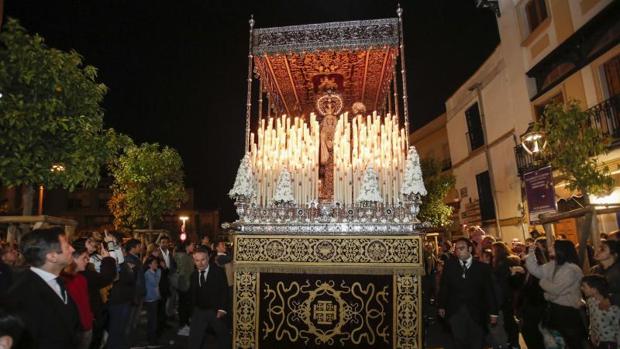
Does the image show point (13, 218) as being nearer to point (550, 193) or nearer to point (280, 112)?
point (280, 112)

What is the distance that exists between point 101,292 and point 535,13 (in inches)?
594

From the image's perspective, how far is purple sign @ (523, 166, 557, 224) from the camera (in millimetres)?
9242

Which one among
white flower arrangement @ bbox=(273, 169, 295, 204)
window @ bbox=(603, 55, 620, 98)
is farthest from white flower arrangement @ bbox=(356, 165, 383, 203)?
window @ bbox=(603, 55, 620, 98)

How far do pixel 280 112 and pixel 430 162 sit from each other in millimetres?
15303

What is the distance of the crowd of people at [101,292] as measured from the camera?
2830 mm

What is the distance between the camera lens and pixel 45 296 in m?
2.88

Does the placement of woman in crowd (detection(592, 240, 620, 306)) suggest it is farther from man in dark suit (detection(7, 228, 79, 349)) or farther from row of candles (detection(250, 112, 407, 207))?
man in dark suit (detection(7, 228, 79, 349))

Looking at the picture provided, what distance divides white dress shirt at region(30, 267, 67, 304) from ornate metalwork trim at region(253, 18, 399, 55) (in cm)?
469

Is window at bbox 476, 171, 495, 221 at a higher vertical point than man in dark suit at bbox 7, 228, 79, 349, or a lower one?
higher

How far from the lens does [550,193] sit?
9250 millimetres

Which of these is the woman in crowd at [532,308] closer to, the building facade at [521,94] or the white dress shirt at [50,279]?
the building facade at [521,94]

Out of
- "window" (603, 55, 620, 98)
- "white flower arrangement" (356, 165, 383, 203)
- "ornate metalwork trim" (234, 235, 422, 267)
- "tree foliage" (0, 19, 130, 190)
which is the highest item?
"window" (603, 55, 620, 98)

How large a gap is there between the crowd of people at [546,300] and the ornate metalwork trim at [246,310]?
2.51m

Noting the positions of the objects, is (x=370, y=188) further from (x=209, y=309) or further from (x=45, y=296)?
(x=45, y=296)
